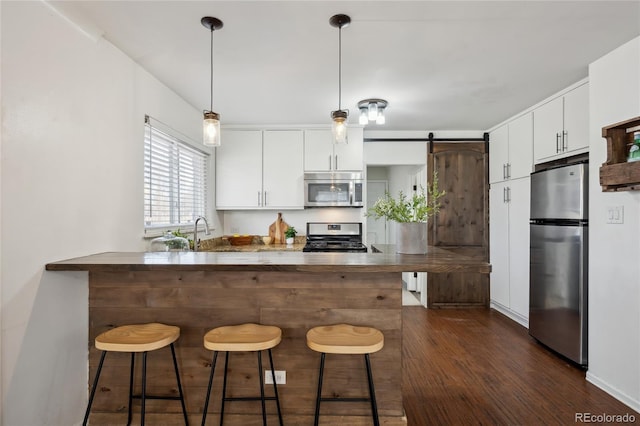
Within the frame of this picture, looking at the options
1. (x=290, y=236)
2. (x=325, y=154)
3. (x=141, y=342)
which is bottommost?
(x=141, y=342)

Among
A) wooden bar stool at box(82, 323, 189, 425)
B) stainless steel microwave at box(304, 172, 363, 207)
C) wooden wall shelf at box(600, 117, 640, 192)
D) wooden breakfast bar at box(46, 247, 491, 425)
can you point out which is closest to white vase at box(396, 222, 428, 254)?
wooden breakfast bar at box(46, 247, 491, 425)

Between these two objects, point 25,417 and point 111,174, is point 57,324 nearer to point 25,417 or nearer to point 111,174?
point 25,417

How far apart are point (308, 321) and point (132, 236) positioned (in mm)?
1458

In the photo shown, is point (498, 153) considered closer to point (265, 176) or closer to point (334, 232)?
point (334, 232)

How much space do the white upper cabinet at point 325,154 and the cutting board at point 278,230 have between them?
79cm

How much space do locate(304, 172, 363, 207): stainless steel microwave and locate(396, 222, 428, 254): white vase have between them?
202cm

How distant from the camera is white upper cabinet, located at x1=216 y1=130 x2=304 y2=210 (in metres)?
4.11

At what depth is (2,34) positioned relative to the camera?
1.45m

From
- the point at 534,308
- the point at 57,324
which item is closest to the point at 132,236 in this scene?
the point at 57,324

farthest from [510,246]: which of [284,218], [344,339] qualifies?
[344,339]

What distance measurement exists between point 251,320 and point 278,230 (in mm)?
2452

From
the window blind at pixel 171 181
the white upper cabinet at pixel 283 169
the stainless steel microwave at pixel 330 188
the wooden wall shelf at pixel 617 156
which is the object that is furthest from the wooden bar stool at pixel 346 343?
→ the white upper cabinet at pixel 283 169

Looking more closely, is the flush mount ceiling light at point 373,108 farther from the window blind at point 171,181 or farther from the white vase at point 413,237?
the window blind at point 171,181

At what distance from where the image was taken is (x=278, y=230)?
14.3 ft
